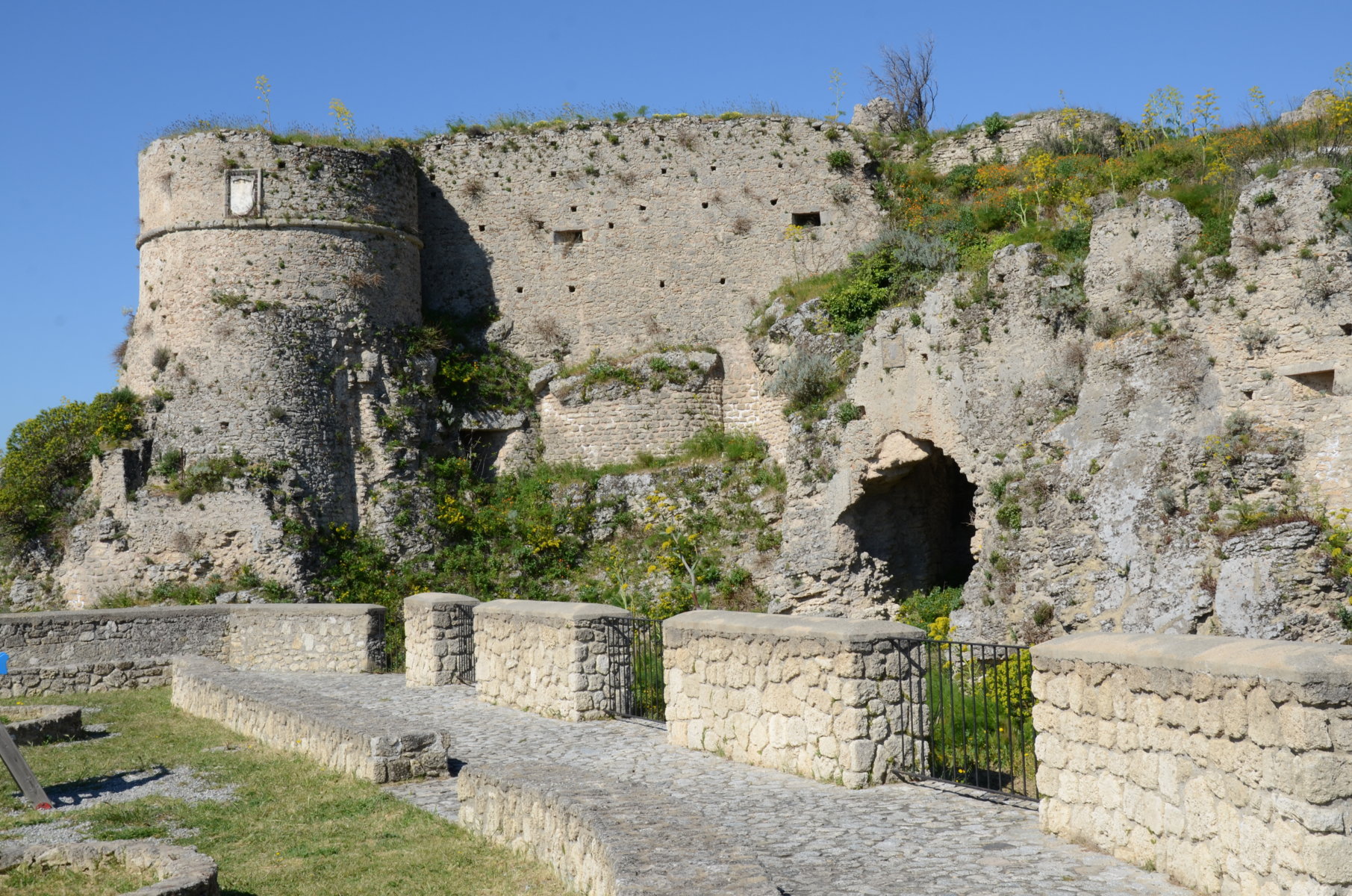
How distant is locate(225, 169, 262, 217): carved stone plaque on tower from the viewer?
75.4ft

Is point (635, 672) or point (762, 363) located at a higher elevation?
point (762, 363)

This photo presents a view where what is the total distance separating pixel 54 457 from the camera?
22797 millimetres

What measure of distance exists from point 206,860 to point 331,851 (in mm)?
1179

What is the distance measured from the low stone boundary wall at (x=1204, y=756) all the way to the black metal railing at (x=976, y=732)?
0.42 metres

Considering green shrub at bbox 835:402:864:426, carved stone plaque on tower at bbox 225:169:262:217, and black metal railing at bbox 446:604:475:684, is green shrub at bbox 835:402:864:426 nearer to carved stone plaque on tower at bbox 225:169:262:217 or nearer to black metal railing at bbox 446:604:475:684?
black metal railing at bbox 446:604:475:684

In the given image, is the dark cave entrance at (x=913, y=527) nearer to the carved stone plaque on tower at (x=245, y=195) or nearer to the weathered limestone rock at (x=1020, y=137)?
the weathered limestone rock at (x=1020, y=137)

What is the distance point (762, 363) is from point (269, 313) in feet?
30.7

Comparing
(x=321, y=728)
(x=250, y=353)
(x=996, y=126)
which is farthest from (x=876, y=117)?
(x=321, y=728)

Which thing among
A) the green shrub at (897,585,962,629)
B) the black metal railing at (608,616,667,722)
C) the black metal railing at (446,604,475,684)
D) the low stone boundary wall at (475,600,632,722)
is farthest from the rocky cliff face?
the black metal railing at (446,604,475,684)

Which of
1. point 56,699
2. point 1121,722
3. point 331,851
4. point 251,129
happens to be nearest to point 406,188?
point 251,129

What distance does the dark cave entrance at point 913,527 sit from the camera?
1911 cm

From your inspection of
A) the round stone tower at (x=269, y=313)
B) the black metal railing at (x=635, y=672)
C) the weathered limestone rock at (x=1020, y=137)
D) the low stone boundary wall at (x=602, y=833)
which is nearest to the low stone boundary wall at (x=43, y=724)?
the black metal railing at (x=635, y=672)

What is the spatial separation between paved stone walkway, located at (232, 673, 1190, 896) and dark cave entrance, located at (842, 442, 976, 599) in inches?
367

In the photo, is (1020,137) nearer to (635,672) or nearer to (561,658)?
(635,672)
